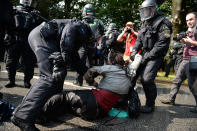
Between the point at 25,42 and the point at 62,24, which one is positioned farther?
the point at 25,42

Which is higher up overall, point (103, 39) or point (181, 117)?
point (103, 39)

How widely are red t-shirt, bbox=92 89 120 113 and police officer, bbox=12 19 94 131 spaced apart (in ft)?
2.08

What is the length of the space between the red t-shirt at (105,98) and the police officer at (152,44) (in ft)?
2.75

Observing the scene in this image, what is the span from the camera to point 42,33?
2291 millimetres

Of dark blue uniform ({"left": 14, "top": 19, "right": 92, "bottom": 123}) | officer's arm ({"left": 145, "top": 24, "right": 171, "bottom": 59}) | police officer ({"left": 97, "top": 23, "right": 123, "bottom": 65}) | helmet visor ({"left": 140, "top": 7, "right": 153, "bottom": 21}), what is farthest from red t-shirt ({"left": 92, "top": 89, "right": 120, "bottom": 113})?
police officer ({"left": 97, "top": 23, "right": 123, "bottom": 65})

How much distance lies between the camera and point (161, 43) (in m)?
3.27

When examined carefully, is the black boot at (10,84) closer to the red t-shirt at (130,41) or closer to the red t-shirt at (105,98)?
the red t-shirt at (105,98)

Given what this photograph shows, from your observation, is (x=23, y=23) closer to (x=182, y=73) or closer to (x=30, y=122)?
(x=30, y=122)

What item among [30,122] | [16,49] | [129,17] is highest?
[129,17]

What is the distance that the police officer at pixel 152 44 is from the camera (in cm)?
325

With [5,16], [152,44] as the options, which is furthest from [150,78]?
[5,16]

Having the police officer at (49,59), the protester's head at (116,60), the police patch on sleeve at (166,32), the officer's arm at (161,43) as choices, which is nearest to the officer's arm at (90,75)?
the protester's head at (116,60)

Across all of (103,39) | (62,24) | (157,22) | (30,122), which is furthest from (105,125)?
(103,39)

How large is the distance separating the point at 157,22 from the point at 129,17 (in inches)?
691
